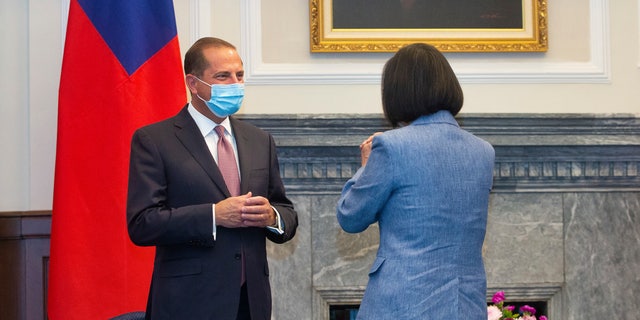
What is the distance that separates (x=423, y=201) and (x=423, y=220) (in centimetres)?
5

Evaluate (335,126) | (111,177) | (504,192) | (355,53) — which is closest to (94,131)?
(111,177)

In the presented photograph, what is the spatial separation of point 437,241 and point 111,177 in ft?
6.50

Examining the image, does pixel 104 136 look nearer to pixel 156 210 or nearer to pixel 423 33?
pixel 156 210

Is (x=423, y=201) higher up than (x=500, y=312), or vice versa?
(x=423, y=201)

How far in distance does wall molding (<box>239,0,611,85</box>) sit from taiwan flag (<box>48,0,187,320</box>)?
487 millimetres

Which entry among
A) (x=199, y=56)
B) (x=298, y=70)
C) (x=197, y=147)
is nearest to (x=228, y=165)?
(x=197, y=147)

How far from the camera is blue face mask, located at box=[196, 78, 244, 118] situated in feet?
9.03

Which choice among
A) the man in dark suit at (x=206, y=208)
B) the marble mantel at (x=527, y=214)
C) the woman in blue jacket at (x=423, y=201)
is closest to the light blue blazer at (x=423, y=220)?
the woman in blue jacket at (x=423, y=201)

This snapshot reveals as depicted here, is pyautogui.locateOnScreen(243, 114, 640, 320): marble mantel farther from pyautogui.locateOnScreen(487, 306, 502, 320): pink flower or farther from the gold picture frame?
pyautogui.locateOnScreen(487, 306, 502, 320): pink flower

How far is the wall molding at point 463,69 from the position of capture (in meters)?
4.33

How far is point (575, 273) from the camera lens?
418cm

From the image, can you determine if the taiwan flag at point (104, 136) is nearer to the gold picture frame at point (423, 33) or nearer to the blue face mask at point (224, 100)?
the gold picture frame at point (423, 33)

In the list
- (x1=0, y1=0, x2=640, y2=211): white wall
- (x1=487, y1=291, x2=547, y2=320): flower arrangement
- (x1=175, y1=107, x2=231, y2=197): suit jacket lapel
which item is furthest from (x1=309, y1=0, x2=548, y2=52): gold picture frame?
(x1=175, y1=107, x2=231, y2=197): suit jacket lapel

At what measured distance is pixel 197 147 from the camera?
2688mm
